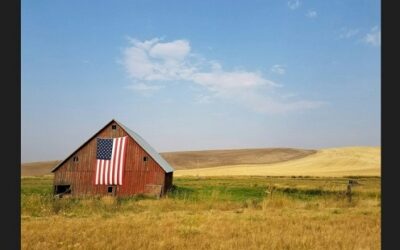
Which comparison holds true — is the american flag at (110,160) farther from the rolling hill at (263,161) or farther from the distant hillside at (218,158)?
the distant hillside at (218,158)

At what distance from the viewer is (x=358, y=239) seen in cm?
1155

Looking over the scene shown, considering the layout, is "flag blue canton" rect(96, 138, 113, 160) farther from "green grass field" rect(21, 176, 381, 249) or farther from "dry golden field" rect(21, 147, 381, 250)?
"green grass field" rect(21, 176, 381, 249)

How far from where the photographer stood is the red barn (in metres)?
35.8

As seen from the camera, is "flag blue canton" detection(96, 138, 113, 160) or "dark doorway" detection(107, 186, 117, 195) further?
"flag blue canton" detection(96, 138, 113, 160)

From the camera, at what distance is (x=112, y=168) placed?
36.3 m

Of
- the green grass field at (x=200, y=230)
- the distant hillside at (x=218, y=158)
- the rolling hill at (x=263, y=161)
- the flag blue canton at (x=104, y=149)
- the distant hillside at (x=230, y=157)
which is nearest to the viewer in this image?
the green grass field at (x=200, y=230)

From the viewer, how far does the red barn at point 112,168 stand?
35822 mm

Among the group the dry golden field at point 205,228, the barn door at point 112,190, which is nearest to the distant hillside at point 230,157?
the barn door at point 112,190

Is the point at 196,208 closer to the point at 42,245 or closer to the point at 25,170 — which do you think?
the point at 42,245

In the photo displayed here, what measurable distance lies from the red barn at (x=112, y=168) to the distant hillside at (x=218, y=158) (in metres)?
67.0

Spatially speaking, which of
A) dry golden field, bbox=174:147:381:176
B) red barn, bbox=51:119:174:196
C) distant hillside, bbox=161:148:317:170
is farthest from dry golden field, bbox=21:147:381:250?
distant hillside, bbox=161:148:317:170

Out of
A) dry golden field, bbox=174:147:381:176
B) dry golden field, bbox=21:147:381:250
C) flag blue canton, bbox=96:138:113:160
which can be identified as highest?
flag blue canton, bbox=96:138:113:160

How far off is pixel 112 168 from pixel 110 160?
0.73 m

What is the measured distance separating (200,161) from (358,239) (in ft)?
330
